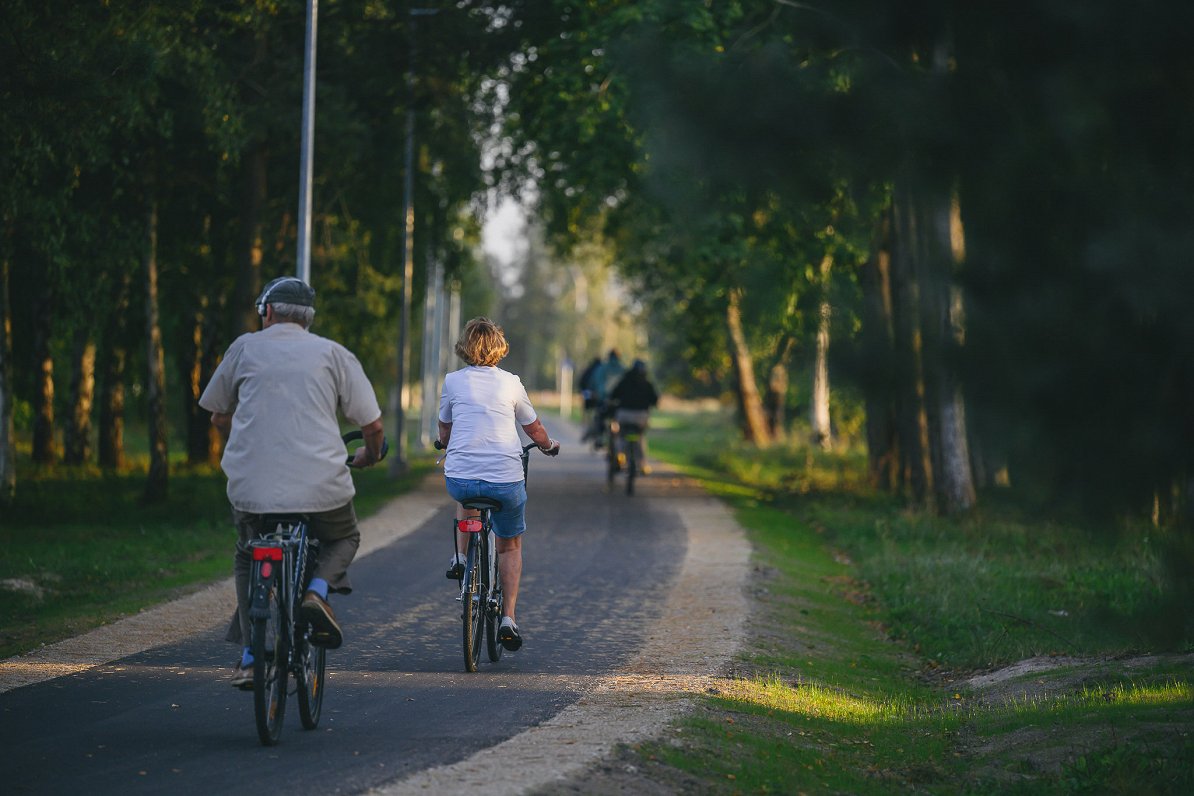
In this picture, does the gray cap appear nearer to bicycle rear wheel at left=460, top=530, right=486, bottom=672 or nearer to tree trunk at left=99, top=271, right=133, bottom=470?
bicycle rear wheel at left=460, top=530, right=486, bottom=672

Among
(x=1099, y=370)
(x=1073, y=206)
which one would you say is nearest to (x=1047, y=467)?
(x=1099, y=370)

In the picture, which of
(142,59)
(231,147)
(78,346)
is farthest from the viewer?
(78,346)

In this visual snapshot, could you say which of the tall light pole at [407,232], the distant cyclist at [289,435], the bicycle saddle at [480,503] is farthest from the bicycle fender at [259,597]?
the tall light pole at [407,232]

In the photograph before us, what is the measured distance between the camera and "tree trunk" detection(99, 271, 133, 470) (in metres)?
29.5

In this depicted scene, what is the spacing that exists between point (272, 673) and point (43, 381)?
2617 centimetres

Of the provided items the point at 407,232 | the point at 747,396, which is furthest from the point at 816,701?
the point at 747,396

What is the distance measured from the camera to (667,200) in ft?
20.0

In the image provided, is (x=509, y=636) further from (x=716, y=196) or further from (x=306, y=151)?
(x=306, y=151)

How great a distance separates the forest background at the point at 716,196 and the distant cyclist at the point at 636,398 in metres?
1.97

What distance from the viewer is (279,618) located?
7320 millimetres

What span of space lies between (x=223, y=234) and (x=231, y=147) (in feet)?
25.8

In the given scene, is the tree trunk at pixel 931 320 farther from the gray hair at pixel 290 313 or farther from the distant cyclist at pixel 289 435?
the gray hair at pixel 290 313

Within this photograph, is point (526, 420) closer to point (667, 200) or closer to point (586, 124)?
point (667, 200)

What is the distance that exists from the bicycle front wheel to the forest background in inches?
104
